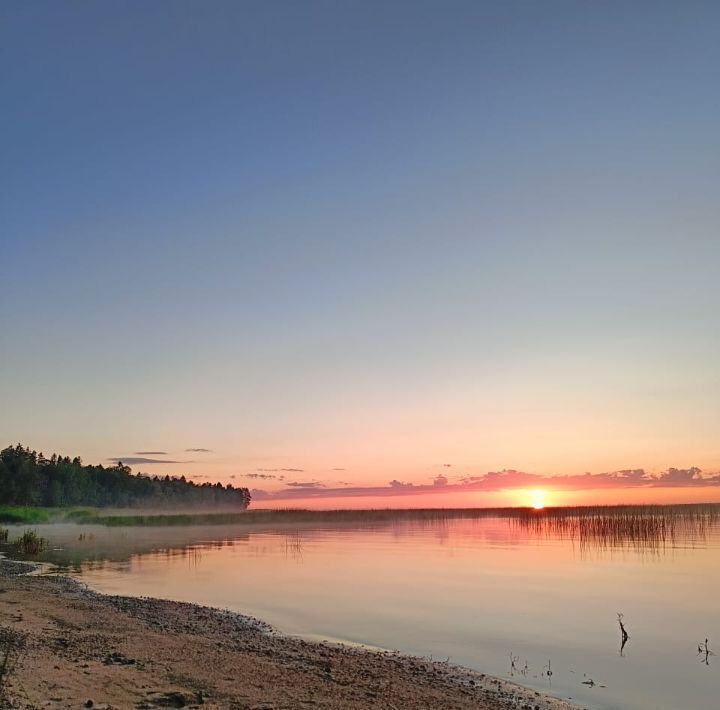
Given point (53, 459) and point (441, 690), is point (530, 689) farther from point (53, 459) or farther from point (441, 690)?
point (53, 459)

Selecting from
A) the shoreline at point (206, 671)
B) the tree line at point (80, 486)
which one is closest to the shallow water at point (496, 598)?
the shoreline at point (206, 671)

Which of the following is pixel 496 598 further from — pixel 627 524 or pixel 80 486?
pixel 80 486

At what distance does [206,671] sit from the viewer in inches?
462

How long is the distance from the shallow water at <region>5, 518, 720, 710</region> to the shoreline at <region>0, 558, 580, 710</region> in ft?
5.56

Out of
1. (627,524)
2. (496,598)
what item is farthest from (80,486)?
(496,598)

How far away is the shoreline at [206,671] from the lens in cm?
998

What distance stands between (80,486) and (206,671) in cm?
13313

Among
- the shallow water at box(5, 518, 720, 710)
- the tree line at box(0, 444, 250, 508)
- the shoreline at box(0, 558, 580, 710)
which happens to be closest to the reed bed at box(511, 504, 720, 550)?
the shallow water at box(5, 518, 720, 710)

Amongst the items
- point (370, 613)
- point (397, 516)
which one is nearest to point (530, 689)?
point (370, 613)

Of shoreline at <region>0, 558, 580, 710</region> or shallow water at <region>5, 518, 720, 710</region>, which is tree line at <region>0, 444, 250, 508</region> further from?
shoreline at <region>0, 558, 580, 710</region>

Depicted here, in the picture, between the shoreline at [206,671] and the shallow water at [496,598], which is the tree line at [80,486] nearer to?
the shallow water at [496,598]

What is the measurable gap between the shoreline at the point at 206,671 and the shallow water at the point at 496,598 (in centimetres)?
170

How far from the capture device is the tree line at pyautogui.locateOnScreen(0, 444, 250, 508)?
106 metres

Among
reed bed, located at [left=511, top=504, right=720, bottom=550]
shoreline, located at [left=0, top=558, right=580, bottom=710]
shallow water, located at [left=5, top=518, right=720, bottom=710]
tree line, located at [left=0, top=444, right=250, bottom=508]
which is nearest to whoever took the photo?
shoreline, located at [left=0, top=558, right=580, bottom=710]
